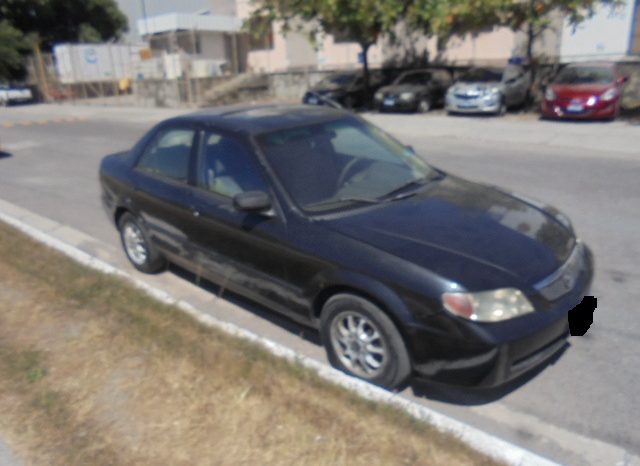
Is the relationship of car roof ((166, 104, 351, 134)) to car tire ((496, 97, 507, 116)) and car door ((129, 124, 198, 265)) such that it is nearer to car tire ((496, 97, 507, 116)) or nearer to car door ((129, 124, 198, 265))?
car door ((129, 124, 198, 265))

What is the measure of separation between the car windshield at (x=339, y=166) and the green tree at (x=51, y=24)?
3850 centimetres

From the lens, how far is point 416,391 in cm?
353

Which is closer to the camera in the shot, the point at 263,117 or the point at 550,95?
the point at 263,117

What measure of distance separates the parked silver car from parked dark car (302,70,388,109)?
491 centimetres

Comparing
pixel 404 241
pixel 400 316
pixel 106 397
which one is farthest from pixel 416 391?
pixel 106 397

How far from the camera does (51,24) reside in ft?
139

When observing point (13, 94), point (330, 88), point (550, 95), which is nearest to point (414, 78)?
point (330, 88)

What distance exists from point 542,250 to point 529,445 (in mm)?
1106

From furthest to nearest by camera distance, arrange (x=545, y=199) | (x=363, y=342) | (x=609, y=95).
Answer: (x=609, y=95)
(x=545, y=199)
(x=363, y=342)

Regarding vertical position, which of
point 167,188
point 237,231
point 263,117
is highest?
point 263,117

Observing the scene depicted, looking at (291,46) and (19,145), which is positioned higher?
(291,46)

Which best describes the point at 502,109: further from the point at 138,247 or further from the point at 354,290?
the point at 354,290

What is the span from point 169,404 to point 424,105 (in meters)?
17.6

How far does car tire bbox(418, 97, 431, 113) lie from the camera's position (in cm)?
1931
